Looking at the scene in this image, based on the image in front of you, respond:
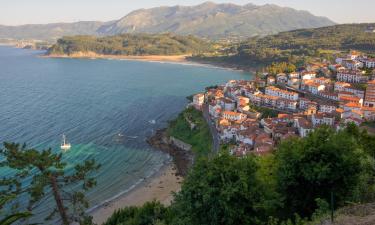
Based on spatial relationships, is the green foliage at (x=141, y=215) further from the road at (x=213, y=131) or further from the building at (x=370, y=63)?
the building at (x=370, y=63)

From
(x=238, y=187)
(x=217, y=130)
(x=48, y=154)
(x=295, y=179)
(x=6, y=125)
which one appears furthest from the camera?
(x=6, y=125)

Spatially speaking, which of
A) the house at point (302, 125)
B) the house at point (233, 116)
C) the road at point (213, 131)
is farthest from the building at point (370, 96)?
the road at point (213, 131)

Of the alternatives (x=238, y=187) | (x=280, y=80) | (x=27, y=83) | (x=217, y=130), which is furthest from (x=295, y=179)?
(x=27, y=83)

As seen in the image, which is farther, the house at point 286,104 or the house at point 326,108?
the house at point 286,104

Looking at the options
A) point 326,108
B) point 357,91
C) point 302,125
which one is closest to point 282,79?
point 357,91

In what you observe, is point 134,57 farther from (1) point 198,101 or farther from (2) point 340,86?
(2) point 340,86

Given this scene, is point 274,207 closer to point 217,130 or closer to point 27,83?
point 217,130
